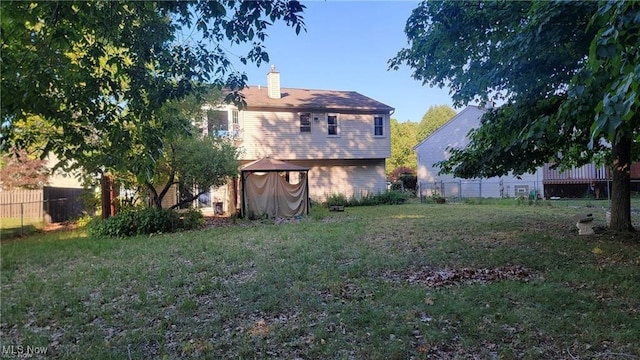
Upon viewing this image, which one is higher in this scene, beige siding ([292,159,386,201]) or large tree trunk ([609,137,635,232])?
beige siding ([292,159,386,201])

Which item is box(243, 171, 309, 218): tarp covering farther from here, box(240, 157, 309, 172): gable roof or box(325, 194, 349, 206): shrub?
box(325, 194, 349, 206): shrub

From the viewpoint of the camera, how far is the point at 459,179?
2680 cm

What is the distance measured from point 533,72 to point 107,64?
19.7 ft

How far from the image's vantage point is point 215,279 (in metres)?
6.30

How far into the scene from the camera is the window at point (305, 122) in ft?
67.4

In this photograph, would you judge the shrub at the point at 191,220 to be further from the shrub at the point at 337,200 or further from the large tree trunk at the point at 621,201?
the large tree trunk at the point at 621,201

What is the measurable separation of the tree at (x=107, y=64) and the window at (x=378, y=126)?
673 inches

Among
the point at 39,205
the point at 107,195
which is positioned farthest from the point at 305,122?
the point at 39,205

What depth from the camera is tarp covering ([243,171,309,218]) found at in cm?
1555

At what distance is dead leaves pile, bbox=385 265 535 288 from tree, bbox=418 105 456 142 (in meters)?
49.7

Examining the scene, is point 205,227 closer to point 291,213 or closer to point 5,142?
point 291,213

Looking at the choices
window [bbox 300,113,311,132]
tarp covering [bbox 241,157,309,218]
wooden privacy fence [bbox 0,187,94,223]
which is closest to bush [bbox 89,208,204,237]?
tarp covering [bbox 241,157,309,218]

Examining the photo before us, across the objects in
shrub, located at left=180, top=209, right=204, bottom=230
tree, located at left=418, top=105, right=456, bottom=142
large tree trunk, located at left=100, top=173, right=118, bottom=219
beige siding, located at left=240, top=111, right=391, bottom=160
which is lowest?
shrub, located at left=180, top=209, right=204, bottom=230

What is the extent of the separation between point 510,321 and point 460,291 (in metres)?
1.01
